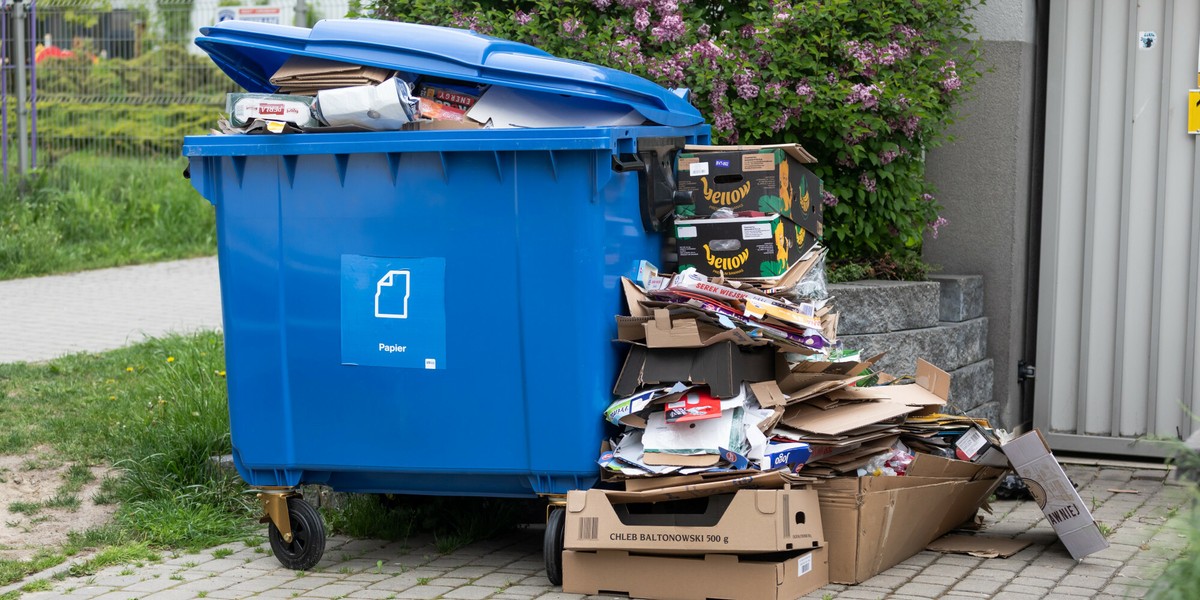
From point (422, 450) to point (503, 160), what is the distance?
0.94 metres

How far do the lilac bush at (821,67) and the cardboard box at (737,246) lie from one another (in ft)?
4.28

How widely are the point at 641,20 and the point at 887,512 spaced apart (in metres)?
2.61

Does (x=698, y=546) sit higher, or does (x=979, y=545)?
(x=698, y=546)

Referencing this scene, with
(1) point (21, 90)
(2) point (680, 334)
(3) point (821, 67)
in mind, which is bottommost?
(2) point (680, 334)

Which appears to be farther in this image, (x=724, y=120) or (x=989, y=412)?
(x=989, y=412)

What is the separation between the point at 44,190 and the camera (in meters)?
12.2

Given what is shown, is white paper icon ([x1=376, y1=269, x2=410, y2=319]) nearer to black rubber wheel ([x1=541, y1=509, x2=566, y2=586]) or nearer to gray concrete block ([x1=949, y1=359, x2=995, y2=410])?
black rubber wheel ([x1=541, y1=509, x2=566, y2=586])

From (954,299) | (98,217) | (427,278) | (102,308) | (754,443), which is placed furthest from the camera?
(98,217)

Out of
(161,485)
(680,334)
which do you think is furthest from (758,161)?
(161,485)

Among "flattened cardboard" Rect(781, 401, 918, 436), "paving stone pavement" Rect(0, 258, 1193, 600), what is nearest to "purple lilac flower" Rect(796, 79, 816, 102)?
"flattened cardboard" Rect(781, 401, 918, 436)

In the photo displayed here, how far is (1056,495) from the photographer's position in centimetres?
457

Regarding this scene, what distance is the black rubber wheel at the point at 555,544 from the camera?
167 inches

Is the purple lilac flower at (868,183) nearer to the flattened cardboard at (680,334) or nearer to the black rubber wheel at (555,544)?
the flattened cardboard at (680,334)

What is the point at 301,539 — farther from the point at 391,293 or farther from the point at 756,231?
the point at 756,231
